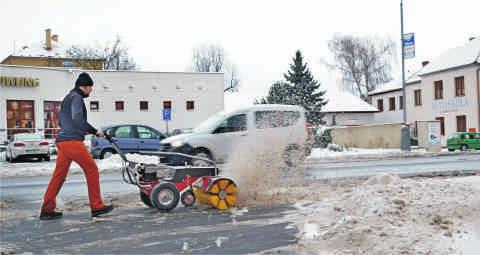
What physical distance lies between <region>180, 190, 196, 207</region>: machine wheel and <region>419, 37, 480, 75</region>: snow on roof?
3635 centimetres

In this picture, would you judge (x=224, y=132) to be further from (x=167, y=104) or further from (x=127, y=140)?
(x=167, y=104)

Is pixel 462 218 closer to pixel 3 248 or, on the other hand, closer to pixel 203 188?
pixel 203 188

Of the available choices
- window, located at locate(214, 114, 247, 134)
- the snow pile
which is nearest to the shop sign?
window, located at locate(214, 114, 247, 134)

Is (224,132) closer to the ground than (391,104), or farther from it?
closer to the ground

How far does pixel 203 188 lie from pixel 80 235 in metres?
2.05

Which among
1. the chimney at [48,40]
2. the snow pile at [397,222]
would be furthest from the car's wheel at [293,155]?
the chimney at [48,40]

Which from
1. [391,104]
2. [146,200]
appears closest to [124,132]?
[146,200]

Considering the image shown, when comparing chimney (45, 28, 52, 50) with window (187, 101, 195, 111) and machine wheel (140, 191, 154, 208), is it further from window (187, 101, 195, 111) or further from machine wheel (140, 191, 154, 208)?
machine wheel (140, 191, 154, 208)

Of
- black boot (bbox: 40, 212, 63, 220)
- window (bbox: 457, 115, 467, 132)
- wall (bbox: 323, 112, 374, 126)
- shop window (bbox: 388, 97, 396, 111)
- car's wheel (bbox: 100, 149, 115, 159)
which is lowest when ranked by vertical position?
black boot (bbox: 40, 212, 63, 220)

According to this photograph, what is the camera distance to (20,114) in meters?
36.4

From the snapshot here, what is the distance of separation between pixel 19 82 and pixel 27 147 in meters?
14.7

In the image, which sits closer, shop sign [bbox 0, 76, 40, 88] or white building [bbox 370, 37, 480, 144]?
shop sign [bbox 0, 76, 40, 88]

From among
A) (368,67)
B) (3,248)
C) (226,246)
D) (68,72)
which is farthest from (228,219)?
(368,67)

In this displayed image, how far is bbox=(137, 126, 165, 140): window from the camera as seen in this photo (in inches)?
836
